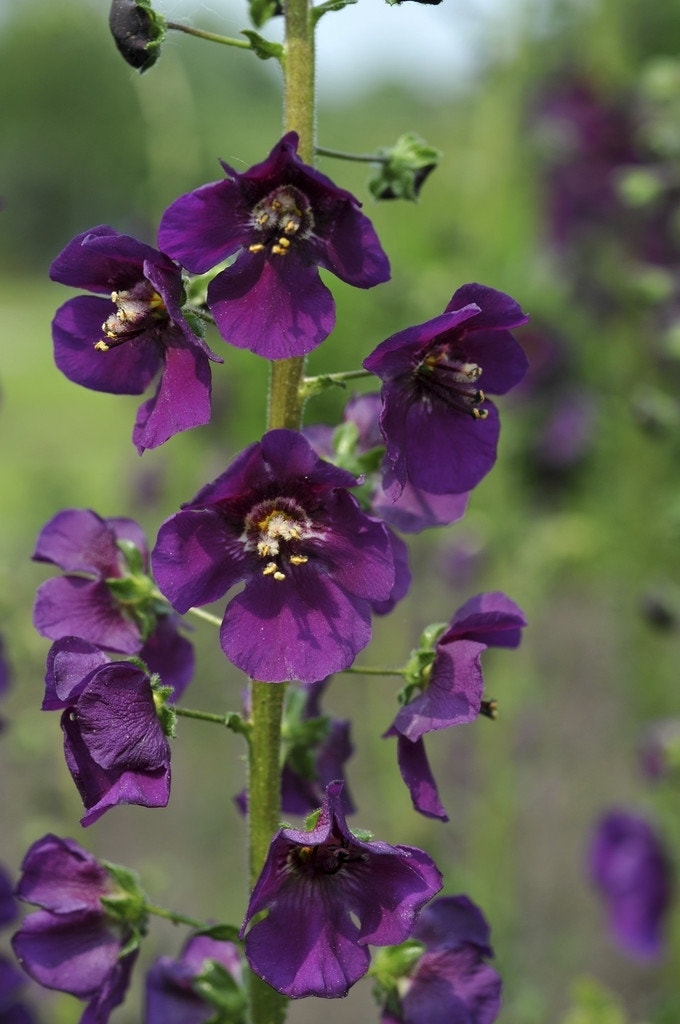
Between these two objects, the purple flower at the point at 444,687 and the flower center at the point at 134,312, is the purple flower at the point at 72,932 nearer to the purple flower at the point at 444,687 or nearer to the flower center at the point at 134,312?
the purple flower at the point at 444,687

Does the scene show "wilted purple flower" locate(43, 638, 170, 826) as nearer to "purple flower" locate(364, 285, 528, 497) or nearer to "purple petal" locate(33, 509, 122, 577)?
"purple petal" locate(33, 509, 122, 577)

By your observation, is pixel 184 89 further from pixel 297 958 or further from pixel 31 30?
pixel 31 30

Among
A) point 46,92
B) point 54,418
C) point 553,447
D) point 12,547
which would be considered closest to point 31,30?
point 46,92

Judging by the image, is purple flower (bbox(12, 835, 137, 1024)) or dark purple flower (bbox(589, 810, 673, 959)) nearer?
purple flower (bbox(12, 835, 137, 1024))

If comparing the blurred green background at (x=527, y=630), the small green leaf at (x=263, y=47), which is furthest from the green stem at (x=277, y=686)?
the blurred green background at (x=527, y=630)

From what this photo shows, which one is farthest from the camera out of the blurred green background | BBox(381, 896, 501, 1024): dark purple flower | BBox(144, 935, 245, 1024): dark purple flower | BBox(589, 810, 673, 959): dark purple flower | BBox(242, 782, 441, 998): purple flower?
the blurred green background

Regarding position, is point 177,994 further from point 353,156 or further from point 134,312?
point 353,156

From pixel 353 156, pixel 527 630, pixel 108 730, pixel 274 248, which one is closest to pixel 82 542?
pixel 108 730

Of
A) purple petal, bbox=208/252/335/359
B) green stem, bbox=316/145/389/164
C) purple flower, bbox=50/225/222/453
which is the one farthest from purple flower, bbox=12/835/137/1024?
green stem, bbox=316/145/389/164
